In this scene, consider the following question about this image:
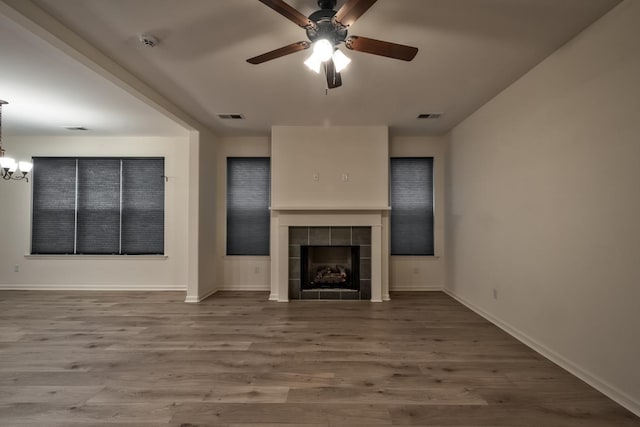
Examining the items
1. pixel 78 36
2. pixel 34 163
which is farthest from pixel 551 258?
pixel 34 163

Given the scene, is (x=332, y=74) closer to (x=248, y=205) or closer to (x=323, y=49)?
(x=323, y=49)

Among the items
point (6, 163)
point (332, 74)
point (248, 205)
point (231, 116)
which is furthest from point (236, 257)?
point (332, 74)

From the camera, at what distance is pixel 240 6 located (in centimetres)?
199

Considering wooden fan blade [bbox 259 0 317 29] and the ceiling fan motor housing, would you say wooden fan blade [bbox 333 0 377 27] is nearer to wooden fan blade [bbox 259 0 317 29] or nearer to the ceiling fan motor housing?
the ceiling fan motor housing

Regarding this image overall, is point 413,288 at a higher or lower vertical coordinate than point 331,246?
lower

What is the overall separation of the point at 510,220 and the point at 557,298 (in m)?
0.92

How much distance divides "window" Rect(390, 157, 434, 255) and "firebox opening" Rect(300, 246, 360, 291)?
30.9 inches

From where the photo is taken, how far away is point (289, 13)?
1.76 meters

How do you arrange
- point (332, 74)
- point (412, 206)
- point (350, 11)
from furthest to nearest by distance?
1. point (412, 206)
2. point (332, 74)
3. point (350, 11)

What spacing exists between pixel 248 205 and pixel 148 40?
309 centimetres

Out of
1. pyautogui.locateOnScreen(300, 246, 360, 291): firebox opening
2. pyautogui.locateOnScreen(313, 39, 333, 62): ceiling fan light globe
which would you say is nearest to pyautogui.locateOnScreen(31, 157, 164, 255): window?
pyautogui.locateOnScreen(300, 246, 360, 291): firebox opening

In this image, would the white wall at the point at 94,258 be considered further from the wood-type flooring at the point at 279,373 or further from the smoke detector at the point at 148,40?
the smoke detector at the point at 148,40

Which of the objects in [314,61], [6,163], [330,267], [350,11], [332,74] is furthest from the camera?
[330,267]

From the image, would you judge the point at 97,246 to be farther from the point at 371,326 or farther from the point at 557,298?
the point at 557,298
